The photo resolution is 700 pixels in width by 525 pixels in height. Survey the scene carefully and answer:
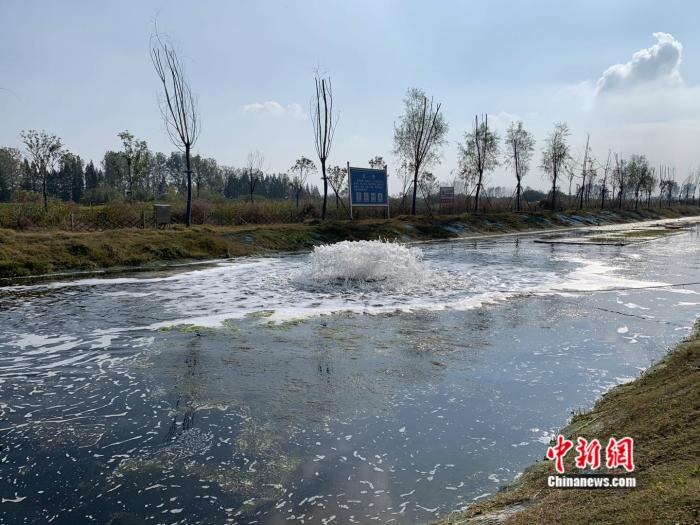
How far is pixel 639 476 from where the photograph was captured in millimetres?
2625

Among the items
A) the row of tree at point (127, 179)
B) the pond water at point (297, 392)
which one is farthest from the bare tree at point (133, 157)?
the pond water at point (297, 392)

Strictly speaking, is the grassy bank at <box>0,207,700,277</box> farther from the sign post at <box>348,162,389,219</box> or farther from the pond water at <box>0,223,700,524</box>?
the pond water at <box>0,223,700,524</box>

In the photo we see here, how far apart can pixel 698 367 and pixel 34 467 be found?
5553 millimetres

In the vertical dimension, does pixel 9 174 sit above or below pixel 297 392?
above

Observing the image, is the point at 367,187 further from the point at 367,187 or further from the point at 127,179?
the point at 127,179

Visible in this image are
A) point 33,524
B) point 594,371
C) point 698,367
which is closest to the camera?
point 33,524

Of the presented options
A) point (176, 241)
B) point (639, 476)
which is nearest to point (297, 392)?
point (639, 476)

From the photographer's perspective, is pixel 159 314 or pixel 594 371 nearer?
pixel 594 371

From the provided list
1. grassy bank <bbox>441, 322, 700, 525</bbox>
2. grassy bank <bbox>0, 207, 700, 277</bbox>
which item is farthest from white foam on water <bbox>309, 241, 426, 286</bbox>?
grassy bank <bbox>441, 322, 700, 525</bbox>

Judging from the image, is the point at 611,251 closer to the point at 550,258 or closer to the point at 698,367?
the point at 550,258

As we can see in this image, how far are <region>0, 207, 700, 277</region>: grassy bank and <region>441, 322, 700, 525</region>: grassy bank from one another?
50.3 feet

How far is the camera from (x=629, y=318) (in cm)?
829

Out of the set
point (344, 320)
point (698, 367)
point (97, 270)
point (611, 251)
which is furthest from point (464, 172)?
point (698, 367)

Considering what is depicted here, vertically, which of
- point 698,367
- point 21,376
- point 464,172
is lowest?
point 21,376
